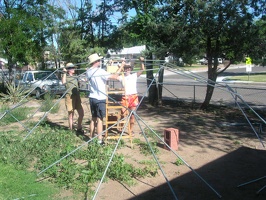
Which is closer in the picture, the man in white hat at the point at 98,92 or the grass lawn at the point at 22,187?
the grass lawn at the point at 22,187

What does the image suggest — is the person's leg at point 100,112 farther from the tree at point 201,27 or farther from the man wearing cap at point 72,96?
the tree at point 201,27

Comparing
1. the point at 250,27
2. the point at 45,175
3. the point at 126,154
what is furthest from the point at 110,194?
the point at 250,27

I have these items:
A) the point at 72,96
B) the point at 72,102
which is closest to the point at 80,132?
the point at 72,102

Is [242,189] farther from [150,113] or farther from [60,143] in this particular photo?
[150,113]

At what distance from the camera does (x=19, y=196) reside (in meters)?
4.07

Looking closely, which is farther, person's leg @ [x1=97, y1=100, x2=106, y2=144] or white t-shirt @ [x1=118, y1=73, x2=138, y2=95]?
white t-shirt @ [x1=118, y1=73, x2=138, y2=95]

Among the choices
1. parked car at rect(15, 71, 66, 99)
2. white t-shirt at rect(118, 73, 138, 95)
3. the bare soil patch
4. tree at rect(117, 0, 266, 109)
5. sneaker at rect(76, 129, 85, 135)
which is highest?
tree at rect(117, 0, 266, 109)

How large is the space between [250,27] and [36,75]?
1207 cm

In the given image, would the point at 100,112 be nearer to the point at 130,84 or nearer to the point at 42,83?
the point at 130,84

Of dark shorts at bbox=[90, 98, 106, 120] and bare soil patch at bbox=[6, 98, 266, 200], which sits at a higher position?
dark shorts at bbox=[90, 98, 106, 120]

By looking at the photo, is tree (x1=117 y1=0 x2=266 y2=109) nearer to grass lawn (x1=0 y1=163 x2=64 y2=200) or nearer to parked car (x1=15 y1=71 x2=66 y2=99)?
grass lawn (x1=0 y1=163 x2=64 y2=200)

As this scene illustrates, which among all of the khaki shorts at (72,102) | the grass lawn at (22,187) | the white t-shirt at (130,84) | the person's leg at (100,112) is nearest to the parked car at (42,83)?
the khaki shorts at (72,102)

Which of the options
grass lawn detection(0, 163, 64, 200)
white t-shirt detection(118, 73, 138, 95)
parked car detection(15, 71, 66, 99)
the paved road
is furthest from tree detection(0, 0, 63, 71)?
grass lawn detection(0, 163, 64, 200)

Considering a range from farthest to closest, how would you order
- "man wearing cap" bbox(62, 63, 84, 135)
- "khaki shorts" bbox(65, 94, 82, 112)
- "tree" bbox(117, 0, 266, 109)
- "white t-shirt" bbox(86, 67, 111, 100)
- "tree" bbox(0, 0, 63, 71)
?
"tree" bbox(0, 0, 63, 71) < "tree" bbox(117, 0, 266, 109) < "khaki shorts" bbox(65, 94, 82, 112) < "man wearing cap" bbox(62, 63, 84, 135) < "white t-shirt" bbox(86, 67, 111, 100)
